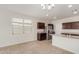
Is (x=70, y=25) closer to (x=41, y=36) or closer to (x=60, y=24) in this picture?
(x=60, y=24)

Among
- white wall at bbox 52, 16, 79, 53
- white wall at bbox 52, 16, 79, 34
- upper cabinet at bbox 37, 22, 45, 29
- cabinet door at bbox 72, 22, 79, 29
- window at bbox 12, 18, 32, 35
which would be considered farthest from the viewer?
upper cabinet at bbox 37, 22, 45, 29

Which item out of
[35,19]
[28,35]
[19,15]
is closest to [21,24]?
[19,15]

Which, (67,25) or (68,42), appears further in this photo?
(67,25)

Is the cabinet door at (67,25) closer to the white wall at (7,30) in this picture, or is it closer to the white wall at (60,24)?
the white wall at (60,24)

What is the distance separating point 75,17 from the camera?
21.4ft

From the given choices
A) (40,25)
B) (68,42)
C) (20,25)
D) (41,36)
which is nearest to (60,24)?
(40,25)

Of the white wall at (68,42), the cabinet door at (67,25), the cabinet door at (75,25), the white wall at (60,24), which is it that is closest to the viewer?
the white wall at (68,42)

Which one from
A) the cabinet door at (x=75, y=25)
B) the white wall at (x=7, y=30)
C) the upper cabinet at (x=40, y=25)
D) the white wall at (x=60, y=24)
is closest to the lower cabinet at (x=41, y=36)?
the upper cabinet at (x=40, y=25)

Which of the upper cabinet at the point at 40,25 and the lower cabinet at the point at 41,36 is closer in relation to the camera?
the lower cabinet at the point at 41,36

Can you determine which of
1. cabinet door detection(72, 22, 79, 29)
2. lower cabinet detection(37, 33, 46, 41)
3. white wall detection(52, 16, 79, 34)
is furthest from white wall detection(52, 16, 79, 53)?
lower cabinet detection(37, 33, 46, 41)

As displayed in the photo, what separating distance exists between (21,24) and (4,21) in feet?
5.08

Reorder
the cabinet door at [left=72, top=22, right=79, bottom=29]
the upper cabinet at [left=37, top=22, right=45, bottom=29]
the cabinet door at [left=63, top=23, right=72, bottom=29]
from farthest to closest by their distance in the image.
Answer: the upper cabinet at [left=37, top=22, right=45, bottom=29]
the cabinet door at [left=63, top=23, right=72, bottom=29]
the cabinet door at [left=72, top=22, right=79, bottom=29]

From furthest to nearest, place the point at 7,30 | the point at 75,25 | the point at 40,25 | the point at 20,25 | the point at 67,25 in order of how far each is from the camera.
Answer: the point at 40,25 → the point at 67,25 → the point at 75,25 → the point at 20,25 → the point at 7,30

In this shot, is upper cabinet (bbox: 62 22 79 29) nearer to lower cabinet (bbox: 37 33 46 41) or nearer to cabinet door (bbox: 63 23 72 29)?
cabinet door (bbox: 63 23 72 29)
